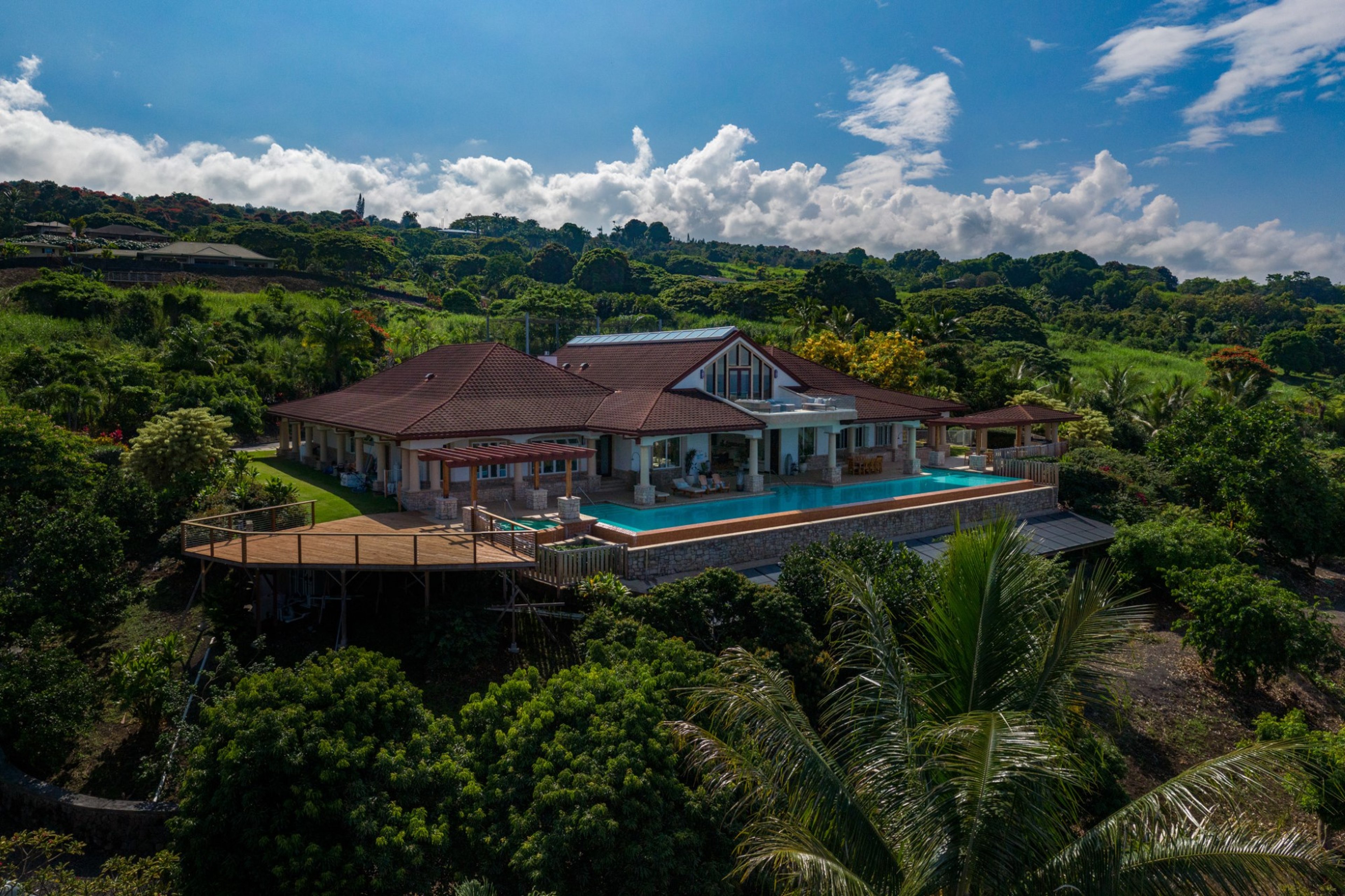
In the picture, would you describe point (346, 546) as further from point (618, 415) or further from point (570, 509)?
point (618, 415)

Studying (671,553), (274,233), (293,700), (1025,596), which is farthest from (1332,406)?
(274,233)

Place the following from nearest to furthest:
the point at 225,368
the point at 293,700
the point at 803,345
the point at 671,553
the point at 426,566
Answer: the point at 293,700, the point at 426,566, the point at 671,553, the point at 225,368, the point at 803,345

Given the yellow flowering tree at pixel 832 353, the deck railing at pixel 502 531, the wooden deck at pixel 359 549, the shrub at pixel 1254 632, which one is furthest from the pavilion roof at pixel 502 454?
the yellow flowering tree at pixel 832 353

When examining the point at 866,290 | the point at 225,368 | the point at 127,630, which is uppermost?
the point at 866,290

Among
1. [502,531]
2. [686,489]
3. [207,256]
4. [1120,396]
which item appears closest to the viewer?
[502,531]

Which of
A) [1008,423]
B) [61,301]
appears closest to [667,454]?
[1008,423]

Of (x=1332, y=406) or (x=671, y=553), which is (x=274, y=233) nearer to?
(x=671, y=553)

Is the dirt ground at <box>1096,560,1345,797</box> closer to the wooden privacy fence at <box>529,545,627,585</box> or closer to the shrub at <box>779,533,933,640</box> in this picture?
the shrub at <box>779,533,933,640</box>
